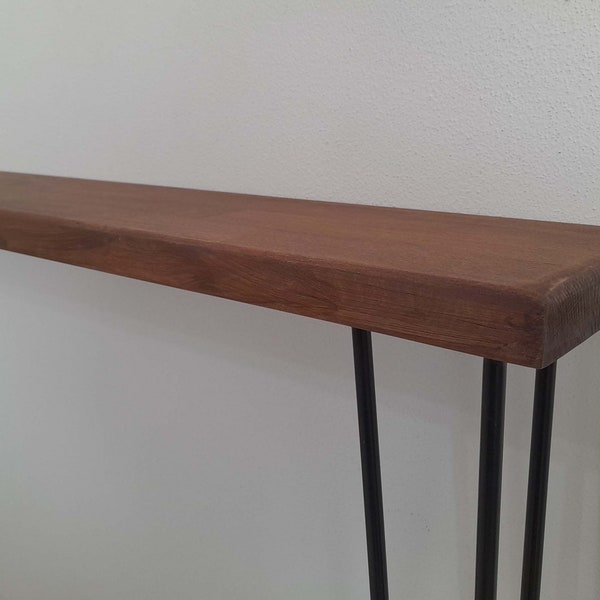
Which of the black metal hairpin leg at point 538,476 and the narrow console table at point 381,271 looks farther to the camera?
the black metal hairpin leg at point 538,476

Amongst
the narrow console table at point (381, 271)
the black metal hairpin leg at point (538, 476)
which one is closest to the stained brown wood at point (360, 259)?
A: the narrow console table at point (381, 271)

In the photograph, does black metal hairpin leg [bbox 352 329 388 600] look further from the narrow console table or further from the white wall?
the white wall

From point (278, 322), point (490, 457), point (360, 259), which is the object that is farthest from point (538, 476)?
point (278, 322)

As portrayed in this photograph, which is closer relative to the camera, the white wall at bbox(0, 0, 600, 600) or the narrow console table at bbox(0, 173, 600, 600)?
the narrow console table at bbox(0, 173, 600, 600)

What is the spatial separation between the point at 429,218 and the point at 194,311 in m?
0.41

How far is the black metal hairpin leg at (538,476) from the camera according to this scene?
483mm

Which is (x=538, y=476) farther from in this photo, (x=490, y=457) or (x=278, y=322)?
(x=278, y=322)

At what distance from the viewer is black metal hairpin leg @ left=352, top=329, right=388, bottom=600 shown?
0.57 m

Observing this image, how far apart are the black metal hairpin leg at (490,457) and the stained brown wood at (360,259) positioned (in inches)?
3.1

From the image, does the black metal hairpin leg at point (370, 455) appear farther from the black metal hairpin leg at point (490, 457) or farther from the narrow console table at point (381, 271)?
the black metal hairpin leg at point (490, 457)

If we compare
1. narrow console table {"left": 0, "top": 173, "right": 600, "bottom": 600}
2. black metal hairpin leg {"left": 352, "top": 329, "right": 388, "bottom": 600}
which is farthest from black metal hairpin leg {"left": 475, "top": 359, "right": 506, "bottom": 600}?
black metal hairpin leg {"left": 352, "top": 329, "right": 388, "bottom": 600}

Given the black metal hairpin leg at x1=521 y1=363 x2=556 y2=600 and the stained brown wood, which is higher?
the stained brown wood

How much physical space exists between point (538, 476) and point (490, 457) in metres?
0.07

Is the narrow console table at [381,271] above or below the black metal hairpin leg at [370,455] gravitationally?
above
